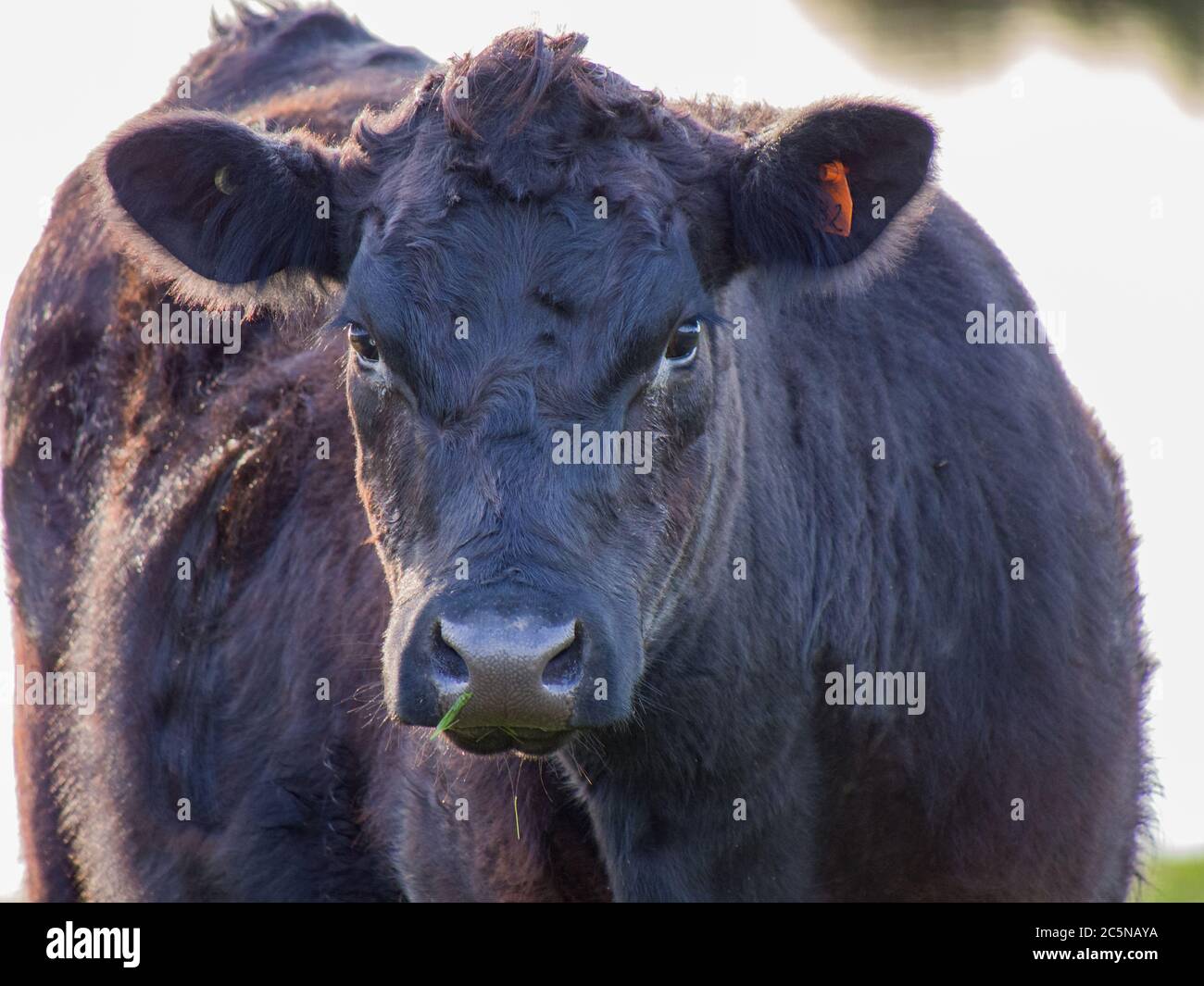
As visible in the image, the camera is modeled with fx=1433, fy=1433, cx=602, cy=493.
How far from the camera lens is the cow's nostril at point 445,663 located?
3.16 metres

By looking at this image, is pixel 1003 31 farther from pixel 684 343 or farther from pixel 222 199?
pixel 222 199

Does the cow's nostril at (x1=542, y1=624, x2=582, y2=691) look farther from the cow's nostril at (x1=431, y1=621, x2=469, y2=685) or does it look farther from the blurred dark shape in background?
the blurred dark shape in background

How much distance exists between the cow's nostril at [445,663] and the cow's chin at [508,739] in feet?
0.55

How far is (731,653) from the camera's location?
14.0 feet

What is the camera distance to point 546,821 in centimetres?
469

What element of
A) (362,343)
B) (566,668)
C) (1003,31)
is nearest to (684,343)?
(362,343)

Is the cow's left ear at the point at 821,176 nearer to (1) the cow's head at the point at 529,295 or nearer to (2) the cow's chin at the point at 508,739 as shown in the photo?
(1) the cow's head at the point at 529,295

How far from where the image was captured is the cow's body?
4.37 m

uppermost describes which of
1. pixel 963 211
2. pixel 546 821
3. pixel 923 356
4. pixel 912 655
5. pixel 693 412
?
pixel 963 211

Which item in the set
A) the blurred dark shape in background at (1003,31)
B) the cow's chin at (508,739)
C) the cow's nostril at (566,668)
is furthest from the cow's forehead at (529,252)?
the blurred dark shape in background at (1003,31)

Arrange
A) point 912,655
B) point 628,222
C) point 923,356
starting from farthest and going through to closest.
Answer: point 923,356 < point 912,655 < point 628,222

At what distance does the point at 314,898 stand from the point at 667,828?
1994 millimetres
